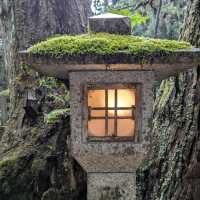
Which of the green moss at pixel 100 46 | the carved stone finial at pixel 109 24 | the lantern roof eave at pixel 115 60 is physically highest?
the carved stone finial at pixel 109 24

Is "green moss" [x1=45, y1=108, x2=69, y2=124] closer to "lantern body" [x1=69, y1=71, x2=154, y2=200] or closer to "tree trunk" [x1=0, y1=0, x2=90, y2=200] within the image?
"tree trunk" [x1=0, y1=0, x2=90, y2=200]

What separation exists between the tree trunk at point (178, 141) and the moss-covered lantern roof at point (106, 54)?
1979 mm

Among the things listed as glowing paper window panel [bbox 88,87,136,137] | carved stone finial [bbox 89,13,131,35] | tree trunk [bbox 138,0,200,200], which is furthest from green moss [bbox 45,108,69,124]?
tree trunk [bbox 138,0,200,200]

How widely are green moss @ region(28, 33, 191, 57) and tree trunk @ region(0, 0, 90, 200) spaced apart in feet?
4.30

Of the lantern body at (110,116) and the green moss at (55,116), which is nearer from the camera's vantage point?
the lantern body at (110,116)

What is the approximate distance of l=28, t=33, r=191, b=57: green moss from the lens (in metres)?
2.70

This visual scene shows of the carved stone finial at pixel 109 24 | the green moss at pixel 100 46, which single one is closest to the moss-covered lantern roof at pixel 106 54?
the green moss at pixel 100 46

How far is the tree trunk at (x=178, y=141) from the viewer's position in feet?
15.2

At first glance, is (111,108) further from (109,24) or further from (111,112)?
(109,24)

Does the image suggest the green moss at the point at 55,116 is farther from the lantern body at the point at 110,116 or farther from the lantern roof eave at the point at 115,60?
the lantern roof eave at the point at 115,60

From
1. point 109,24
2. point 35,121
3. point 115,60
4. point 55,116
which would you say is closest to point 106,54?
point 115,60

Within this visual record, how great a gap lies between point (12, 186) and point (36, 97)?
0.94 meters

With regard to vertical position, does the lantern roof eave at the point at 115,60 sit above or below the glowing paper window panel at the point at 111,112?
above

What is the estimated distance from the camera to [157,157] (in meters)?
5.14
